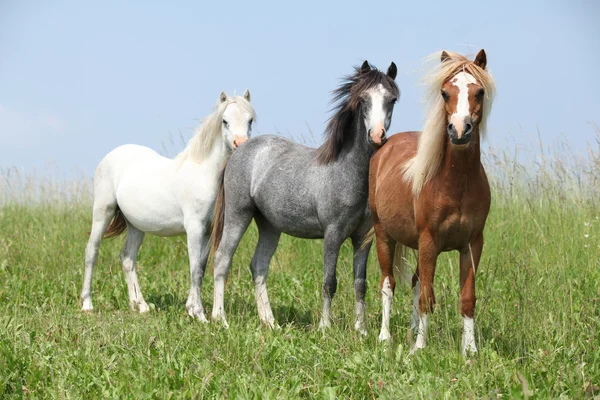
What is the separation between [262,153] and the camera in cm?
686

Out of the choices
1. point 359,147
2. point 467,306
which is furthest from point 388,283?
point 359,147

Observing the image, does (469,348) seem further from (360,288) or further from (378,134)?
(378,134)

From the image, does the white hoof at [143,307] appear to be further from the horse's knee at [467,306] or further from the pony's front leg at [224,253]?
the horse's knee at [467,306]

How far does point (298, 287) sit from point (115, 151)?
2615mm

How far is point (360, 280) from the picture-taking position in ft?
20.1

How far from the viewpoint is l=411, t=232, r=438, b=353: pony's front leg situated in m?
4.98

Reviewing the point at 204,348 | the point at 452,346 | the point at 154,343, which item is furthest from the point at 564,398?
the point at 154,343

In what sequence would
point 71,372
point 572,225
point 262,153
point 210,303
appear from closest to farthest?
1. point 71,372
2. point 262,153
3. point 210,303
4. point 572,225

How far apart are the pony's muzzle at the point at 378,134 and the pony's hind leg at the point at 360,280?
0.99 meters

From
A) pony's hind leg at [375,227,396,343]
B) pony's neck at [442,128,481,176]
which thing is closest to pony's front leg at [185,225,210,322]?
pony's hind leg at [375,227,396,343]

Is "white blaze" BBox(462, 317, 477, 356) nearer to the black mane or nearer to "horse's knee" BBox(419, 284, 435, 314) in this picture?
Result: "horse's knee" BBox(419, 284, 435, 314)

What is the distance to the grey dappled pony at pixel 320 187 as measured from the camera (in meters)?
5.95

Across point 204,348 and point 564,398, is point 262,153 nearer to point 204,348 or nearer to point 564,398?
point 204,348

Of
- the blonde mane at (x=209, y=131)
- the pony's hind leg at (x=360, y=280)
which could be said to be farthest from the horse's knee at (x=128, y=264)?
the pony's hind leg at (x=360, y=280)
